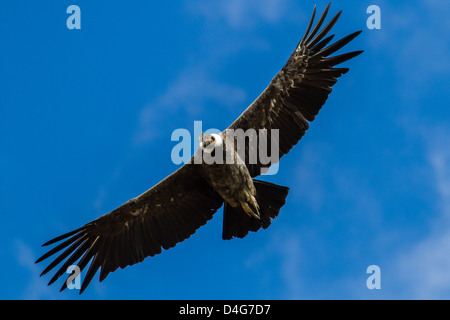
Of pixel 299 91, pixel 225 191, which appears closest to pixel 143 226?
pixel 225 191

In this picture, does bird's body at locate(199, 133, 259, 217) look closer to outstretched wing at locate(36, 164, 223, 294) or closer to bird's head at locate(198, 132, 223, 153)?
bird's head at locate(198, 132, 223, 153)

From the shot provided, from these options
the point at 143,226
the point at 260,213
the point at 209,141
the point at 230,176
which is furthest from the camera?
the point at 143,226

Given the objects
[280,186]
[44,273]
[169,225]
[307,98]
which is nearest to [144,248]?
[169,225]

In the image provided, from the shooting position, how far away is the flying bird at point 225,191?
1334 cm

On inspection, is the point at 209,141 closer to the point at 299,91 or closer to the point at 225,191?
the point at 225,191

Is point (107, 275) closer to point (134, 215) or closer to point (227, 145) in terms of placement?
Result: point (134, 215)

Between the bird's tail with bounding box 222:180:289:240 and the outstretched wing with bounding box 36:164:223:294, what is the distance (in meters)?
0.43

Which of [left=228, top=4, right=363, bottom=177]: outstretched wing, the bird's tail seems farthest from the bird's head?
the bird's tail

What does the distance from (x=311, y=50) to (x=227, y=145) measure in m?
2.42

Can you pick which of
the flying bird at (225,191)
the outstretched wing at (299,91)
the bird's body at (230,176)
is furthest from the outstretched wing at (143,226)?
the outstretched wing at (299,91)

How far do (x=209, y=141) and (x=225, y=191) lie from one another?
1033mm

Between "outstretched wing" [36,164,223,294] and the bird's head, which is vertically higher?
the bird's head

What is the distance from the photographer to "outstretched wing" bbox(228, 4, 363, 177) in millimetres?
13391

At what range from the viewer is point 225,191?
43.9ft
